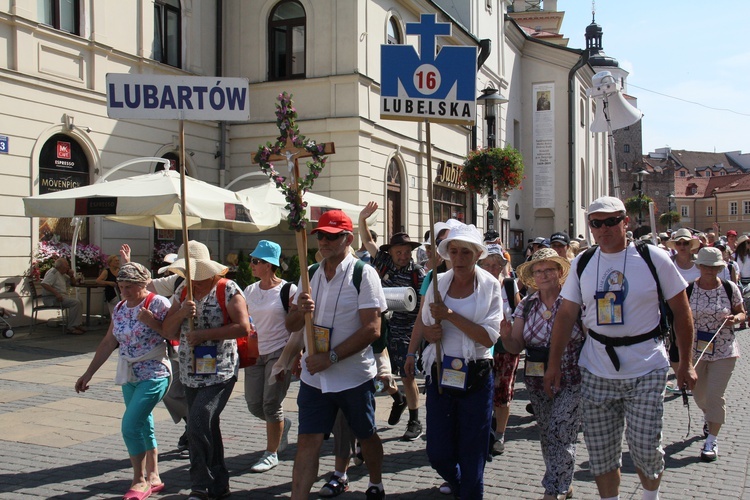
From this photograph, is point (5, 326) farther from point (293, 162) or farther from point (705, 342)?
point (705, 342)

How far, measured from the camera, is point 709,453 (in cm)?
603

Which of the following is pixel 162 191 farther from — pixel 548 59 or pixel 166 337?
pixel 548 59

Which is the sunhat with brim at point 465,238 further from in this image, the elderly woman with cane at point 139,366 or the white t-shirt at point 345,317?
the elderly woman with cane at point 139,366

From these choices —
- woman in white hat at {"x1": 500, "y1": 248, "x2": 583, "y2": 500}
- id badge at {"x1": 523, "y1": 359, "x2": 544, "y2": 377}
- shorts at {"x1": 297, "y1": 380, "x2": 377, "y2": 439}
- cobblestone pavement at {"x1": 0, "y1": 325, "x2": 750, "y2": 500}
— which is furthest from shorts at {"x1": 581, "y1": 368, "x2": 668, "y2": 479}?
shorts at {"x1": 297, "y1": 380, "x2": 377, "y2": 439}

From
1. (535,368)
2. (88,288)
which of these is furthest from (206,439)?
(88,288)

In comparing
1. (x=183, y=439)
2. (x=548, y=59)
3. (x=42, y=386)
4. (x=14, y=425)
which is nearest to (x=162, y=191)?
(x=42, y=386)

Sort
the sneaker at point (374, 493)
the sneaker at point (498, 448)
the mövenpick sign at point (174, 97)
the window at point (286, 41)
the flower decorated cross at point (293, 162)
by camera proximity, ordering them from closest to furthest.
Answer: the flower decorated cross at point (293, 162), the sneaker at point (374, 493), the mövenpick sign at point (174, 97), the sneaker at point (498, 448), the window at point (286, 41)

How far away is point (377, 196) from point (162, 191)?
26.3ft

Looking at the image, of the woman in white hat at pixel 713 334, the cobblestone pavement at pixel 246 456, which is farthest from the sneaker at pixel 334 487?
the woman in white hat at pixel 713 334

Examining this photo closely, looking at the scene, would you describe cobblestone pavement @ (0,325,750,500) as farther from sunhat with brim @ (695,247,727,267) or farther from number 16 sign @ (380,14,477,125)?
number 16 sign @ (380,14,477,125)

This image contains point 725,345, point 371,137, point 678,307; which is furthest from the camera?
point 371,137

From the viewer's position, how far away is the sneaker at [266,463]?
18.5ft

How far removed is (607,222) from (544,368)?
1.22 meters

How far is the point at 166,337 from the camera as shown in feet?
16.3
